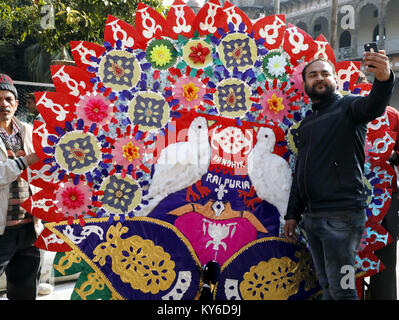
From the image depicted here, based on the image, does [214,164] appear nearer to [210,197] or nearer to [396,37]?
[210,197]

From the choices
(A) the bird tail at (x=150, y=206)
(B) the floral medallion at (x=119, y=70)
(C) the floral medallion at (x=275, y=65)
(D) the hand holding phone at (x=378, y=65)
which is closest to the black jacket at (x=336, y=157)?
(D) the hand holding phone at (x=378, y=65)

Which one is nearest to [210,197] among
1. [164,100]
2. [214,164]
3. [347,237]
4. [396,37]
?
[214,164]

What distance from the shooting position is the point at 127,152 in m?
2.03

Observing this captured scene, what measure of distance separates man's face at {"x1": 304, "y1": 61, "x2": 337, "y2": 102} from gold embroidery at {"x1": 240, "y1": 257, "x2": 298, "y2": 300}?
956 mm

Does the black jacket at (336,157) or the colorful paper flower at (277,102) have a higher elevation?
the colorful paper flower at (277,102)

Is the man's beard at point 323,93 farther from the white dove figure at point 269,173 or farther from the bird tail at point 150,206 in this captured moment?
the bird tail at point 150,206

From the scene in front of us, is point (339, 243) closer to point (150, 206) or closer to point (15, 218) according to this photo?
point (150, 206)

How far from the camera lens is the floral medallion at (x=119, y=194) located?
79.4 inches

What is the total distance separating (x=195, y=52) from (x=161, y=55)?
193 mm

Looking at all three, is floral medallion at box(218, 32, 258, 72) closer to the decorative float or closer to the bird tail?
the decorative float

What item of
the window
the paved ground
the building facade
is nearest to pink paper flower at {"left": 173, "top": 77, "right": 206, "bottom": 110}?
the paved ground

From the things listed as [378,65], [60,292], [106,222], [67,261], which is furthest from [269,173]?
[60,292]

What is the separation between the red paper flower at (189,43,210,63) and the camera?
2102 mm

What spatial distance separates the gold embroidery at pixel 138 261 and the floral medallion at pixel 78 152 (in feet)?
1.20
